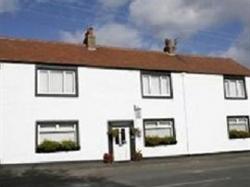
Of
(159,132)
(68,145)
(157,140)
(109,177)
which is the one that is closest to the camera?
(109,177)

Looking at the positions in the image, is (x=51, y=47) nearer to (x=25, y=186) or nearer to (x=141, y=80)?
(x=141, y=80)

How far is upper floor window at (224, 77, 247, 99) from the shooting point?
3397 centimetres

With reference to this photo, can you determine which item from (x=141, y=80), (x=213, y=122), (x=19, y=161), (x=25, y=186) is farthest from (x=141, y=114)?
(x=25, y=186)

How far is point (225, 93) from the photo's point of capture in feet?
111

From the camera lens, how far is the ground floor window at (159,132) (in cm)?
2947

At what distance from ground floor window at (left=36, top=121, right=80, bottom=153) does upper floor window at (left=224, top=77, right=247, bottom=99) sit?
1215 centimetres

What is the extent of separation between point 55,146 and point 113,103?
454 cm

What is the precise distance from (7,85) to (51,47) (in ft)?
17.0

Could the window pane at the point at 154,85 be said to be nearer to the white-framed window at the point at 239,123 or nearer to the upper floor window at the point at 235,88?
the upper floor window at the point at 235,88

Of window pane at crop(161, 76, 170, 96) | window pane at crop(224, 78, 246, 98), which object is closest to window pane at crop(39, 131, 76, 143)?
window pane at crop(161, 76, 170, 96)

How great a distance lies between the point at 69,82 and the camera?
89.7 ft

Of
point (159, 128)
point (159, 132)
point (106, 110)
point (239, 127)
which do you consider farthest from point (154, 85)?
point (239, 127)

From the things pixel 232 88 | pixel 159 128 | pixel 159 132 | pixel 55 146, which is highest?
pixel 232 88

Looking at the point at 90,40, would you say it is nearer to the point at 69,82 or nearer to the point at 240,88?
the point at 69,82
